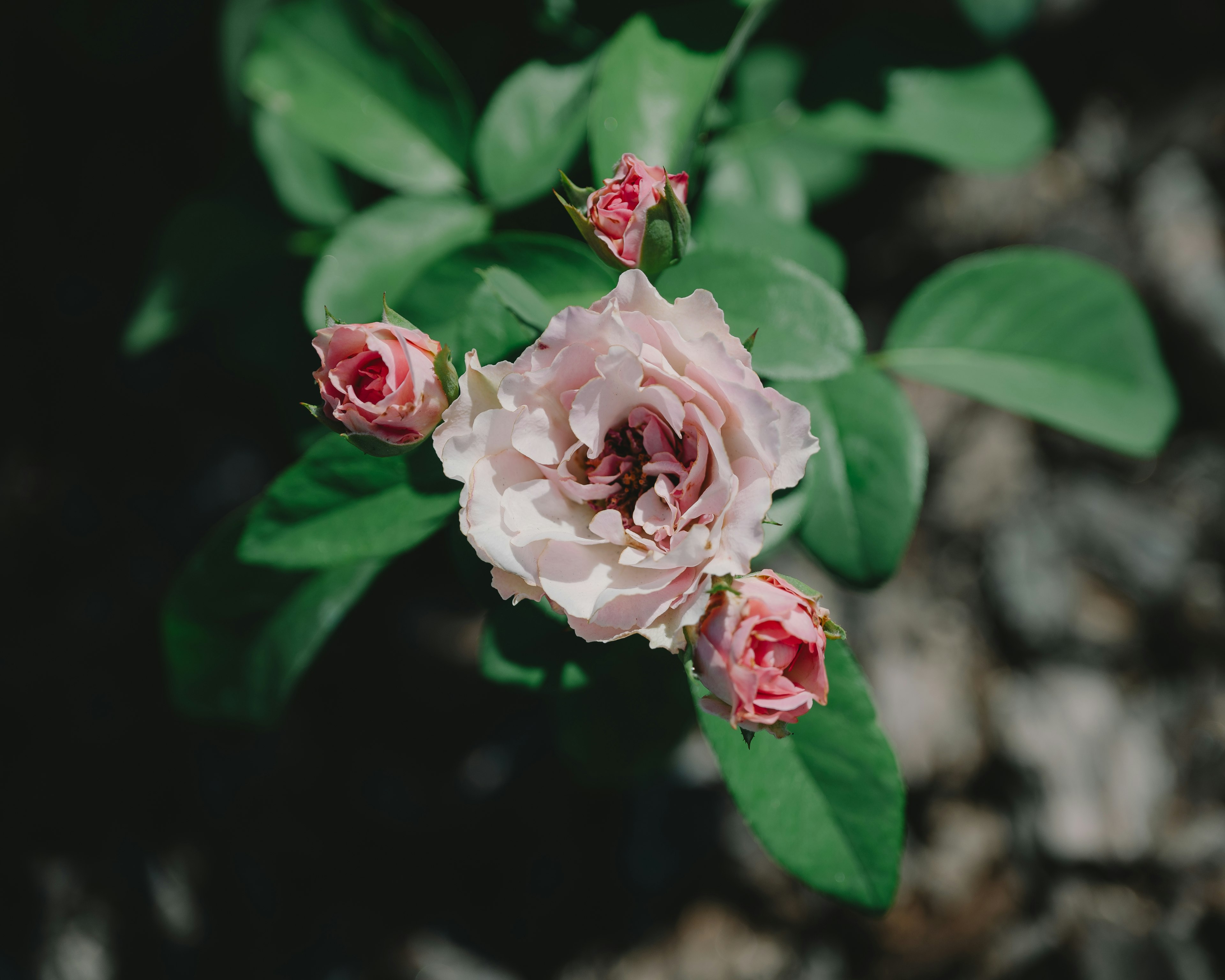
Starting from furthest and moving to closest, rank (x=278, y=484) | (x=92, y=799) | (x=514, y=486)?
1. (x=92, y=799)
2. (x=278, y=484)
3. (x=514, y=486)

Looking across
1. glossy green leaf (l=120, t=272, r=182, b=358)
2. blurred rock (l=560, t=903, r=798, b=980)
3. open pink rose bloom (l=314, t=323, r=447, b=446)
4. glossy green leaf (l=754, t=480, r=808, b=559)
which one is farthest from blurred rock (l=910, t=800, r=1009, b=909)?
glossy green leaf (l=120, t=272, r=182, b=358)

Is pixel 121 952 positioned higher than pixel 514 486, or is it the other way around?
pixel 514 486

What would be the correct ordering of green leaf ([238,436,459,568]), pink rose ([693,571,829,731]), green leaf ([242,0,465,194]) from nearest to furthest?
pink rose ([693,571,829,731]), green leaf ([238,436,459,568]), green leaf ([242,0,465,194])

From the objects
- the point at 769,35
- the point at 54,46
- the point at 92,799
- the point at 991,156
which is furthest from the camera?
the point at 92,799

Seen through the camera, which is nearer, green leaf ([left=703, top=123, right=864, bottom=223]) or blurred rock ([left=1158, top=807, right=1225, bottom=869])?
green leaf ([left=703, top=123, right=864, bottom=223])

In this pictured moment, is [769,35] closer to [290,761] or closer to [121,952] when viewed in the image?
[290,761]

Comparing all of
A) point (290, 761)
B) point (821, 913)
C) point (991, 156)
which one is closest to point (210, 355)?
point (290, 761)

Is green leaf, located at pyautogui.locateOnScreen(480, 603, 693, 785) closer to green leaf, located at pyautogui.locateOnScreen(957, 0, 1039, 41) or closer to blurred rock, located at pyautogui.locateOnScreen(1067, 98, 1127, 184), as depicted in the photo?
green leaf, located at pyautogui.locateOnScreen(957, 0, 1039, 41)
